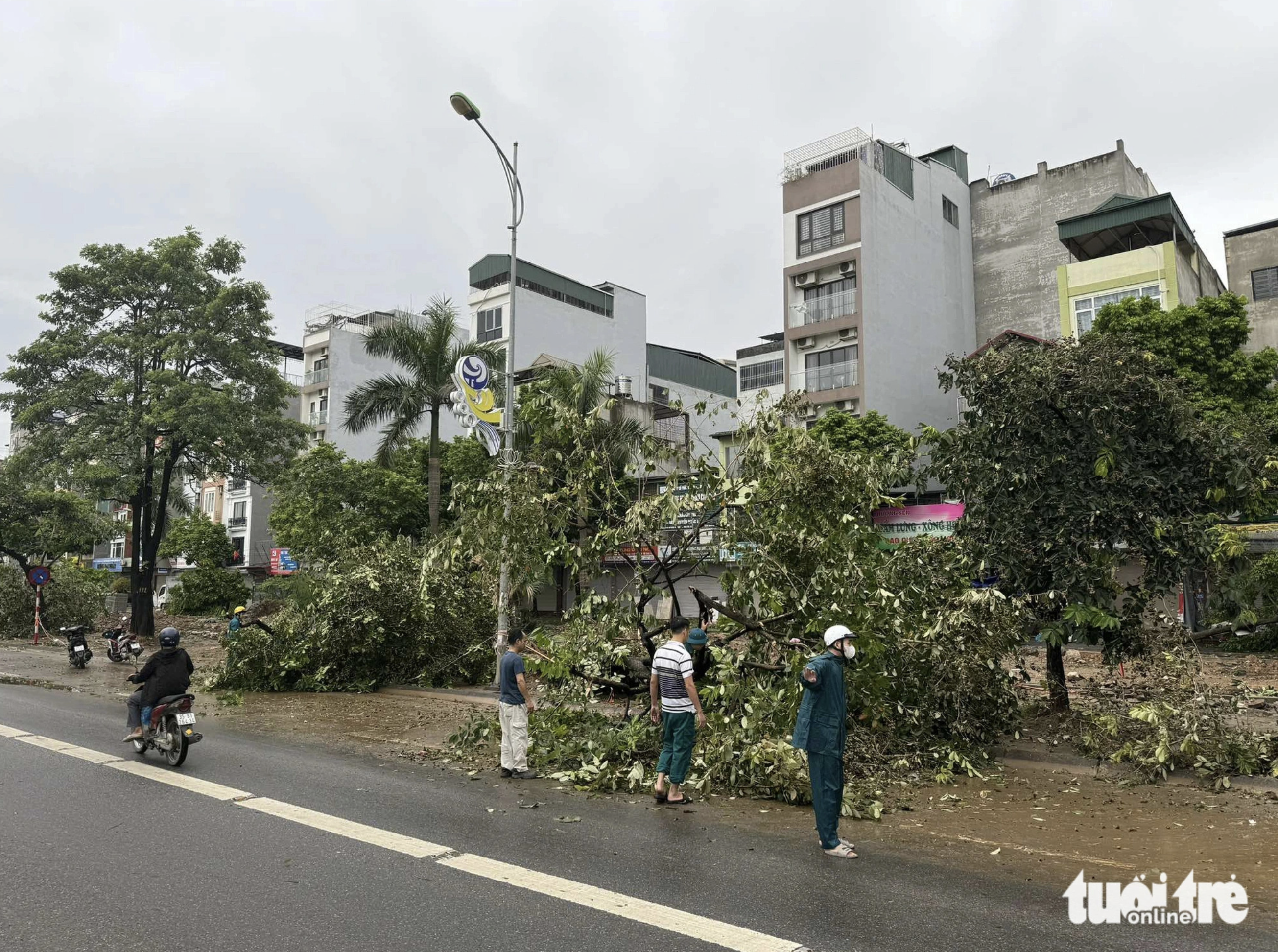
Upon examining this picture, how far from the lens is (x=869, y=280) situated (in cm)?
4041

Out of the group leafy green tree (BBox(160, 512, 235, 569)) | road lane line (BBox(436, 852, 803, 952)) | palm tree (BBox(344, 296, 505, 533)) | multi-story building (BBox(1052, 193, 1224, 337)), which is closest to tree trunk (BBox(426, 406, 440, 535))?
palm tree (BBox(344, 296, 505, 533))

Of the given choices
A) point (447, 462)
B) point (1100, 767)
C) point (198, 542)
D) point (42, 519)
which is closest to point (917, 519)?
point (1100, 767)

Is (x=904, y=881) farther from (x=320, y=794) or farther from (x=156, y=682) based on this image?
(x=156, y=682)

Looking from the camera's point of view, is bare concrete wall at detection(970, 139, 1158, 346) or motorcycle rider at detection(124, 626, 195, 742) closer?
motorcycle rider at detection(124, 626, 195, 742)

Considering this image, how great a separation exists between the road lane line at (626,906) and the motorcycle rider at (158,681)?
5.28 metres

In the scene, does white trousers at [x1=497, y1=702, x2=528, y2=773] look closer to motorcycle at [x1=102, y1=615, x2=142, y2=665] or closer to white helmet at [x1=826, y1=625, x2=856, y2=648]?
white helmet at [x1=826, y1=625, x2=856, y2=648]

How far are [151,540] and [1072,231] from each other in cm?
3633

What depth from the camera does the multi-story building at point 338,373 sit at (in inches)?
2368

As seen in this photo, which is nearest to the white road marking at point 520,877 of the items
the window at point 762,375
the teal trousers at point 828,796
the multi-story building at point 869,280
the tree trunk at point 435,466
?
the teal trousers at point 828,796

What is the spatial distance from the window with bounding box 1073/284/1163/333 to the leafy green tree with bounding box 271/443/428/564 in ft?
93.6

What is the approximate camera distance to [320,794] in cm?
809

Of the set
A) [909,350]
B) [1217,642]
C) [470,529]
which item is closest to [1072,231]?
[909,350]

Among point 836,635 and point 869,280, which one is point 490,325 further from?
point 836,635

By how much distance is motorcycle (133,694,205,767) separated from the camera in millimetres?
9305
